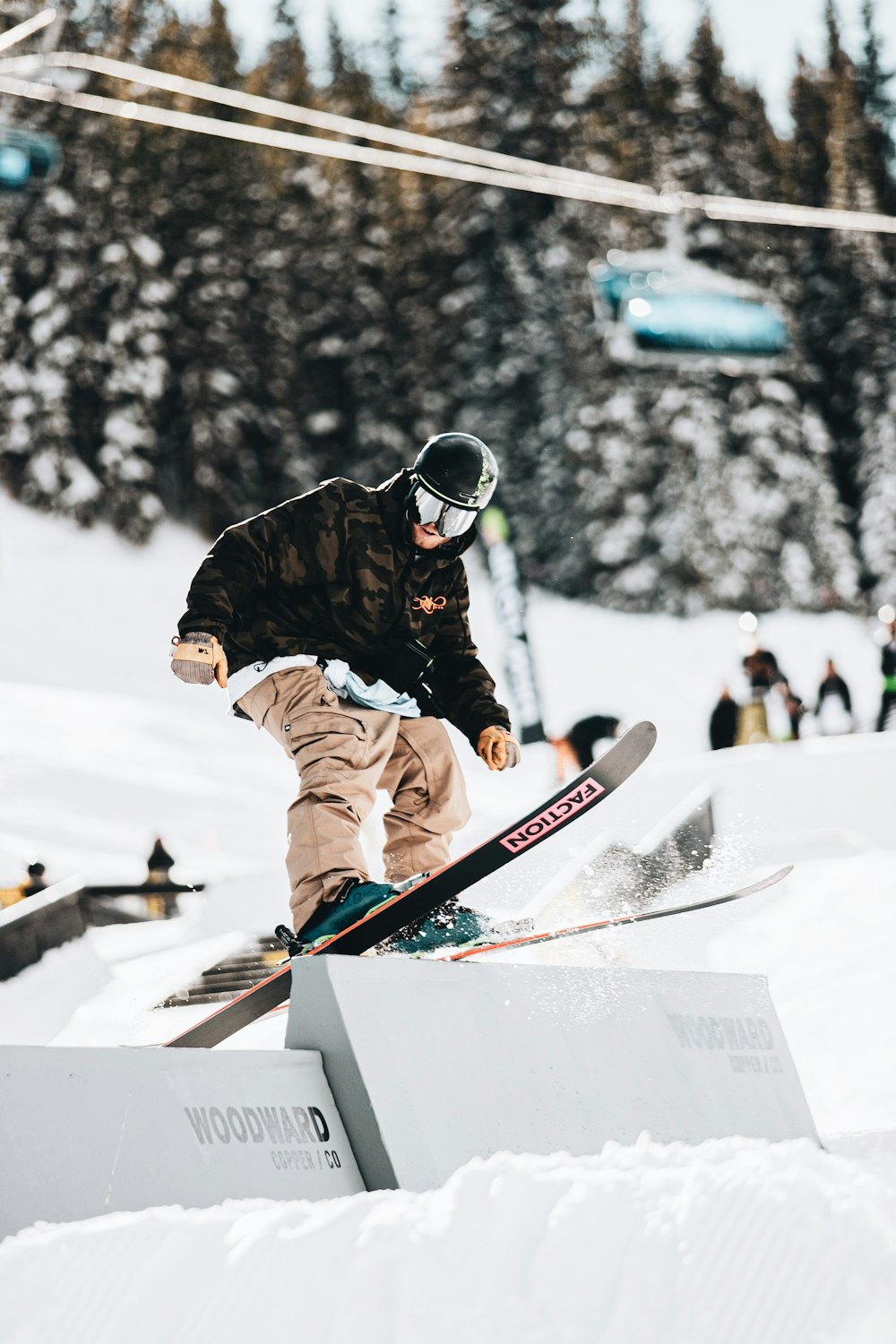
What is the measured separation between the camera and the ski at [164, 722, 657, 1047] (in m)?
3.28

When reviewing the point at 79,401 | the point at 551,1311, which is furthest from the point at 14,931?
the point at 79,401

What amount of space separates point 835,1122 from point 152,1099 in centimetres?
271

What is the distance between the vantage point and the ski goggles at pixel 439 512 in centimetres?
368

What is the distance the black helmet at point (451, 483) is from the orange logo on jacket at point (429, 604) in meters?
0.22

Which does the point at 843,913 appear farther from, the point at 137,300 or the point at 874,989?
the point at 137,300

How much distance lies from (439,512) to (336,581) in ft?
1.11

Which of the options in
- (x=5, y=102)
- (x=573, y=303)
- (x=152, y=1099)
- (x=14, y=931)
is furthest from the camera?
(x=573, y=303)

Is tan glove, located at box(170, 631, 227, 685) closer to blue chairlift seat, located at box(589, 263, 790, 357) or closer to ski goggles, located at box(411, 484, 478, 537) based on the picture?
ski goggles, located at box(411, 484, 478, 537)

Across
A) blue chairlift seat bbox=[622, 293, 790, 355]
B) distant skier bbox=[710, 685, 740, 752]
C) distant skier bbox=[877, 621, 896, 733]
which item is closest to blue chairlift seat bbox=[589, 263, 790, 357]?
blue chairlift seat bbox=[622, 293, 790, 355]

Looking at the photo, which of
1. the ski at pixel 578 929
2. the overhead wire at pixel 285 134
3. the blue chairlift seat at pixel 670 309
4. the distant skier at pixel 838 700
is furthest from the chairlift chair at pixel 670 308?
the ski at pixel 578 929

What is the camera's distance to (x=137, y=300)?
27719 mm

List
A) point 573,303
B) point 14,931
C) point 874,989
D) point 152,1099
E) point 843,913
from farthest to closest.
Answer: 1. point 573,303
2. point 14,931
3. point 843,913
4. point 874,989
5. point 152,1099

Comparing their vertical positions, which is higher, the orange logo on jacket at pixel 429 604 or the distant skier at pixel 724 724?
the orange logo on jacket at pixel 429 604

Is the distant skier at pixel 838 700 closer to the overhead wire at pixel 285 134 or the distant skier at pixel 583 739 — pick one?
the distant skier at pixel 583 739
